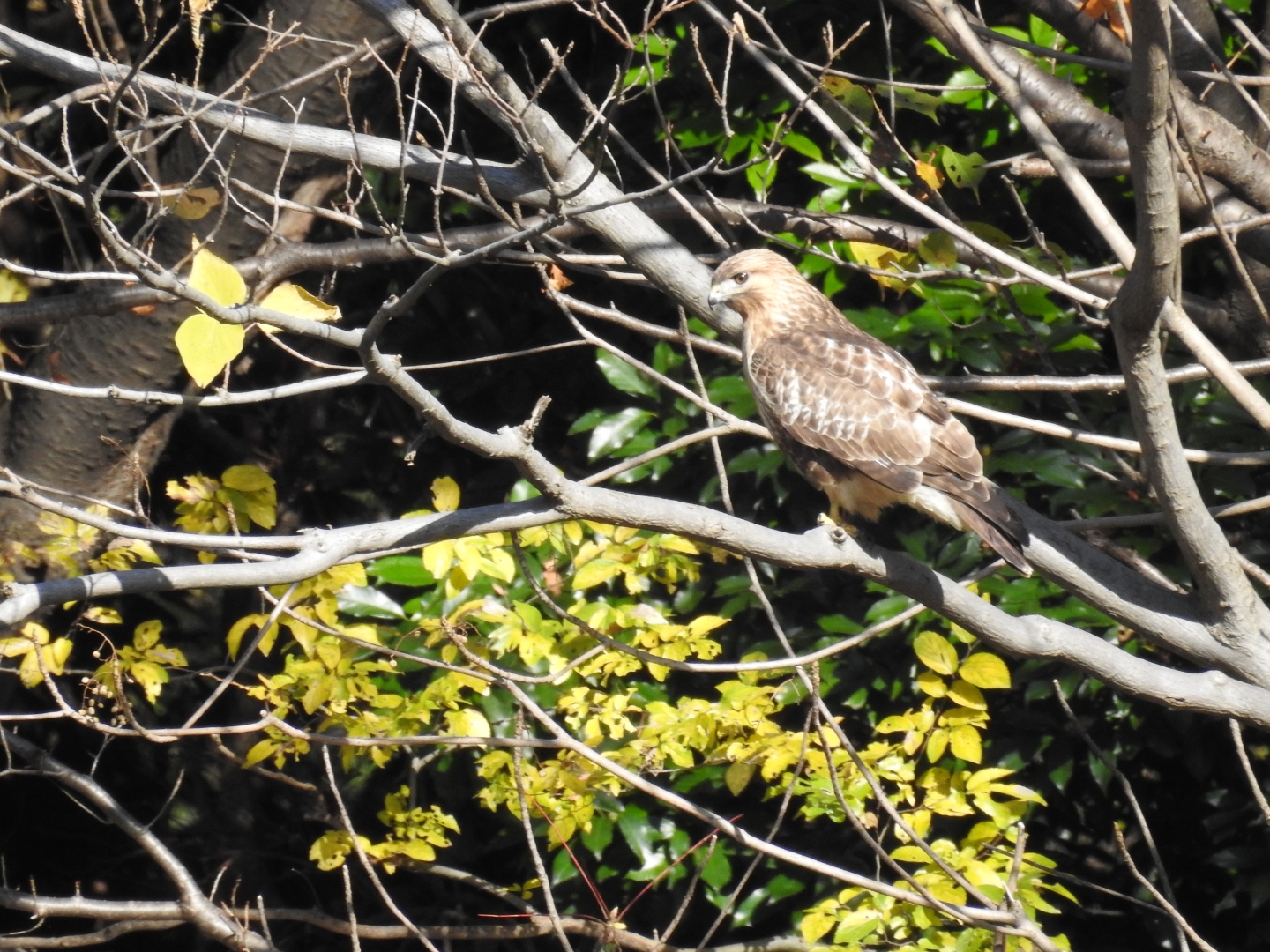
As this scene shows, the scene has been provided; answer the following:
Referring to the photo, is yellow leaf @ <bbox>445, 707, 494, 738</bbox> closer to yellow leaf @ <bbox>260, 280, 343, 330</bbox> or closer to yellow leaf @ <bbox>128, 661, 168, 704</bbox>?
yellow leaf @ <bbox>128, 661, 168, 704</bbox>

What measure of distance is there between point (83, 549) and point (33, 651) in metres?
0.48

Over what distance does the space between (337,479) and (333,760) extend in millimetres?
1040

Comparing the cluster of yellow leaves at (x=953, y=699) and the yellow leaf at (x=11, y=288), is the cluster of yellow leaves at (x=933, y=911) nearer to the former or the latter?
the cluster of yellow leaves at (x=953, y=699)

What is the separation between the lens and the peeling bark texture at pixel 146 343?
3580 millimetres

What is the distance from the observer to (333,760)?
4.51 m

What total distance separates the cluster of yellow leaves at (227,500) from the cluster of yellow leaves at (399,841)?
0.81 m

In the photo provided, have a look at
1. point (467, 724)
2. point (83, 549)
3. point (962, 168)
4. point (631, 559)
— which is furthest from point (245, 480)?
point (962, 168)

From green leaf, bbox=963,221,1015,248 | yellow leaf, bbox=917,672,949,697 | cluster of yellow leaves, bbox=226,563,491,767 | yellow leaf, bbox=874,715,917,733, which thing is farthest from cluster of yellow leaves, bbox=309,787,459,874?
green leaf, bbox=963,221,1015,248

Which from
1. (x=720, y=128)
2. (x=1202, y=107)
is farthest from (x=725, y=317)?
(x=1202, y=107)

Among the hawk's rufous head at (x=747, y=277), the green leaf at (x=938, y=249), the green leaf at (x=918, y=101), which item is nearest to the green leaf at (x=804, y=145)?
the hawk's rufous head at (x=747, y=277)

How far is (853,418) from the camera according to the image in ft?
10.8

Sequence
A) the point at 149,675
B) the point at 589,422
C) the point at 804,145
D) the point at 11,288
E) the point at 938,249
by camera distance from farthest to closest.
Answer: the point at 11,288
the point at 589,422
the point at 804,145
the point at 149,675
the point at 938,249

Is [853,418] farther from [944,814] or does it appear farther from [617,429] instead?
[944,814]

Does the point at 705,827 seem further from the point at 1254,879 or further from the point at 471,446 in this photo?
the point at 471,446
